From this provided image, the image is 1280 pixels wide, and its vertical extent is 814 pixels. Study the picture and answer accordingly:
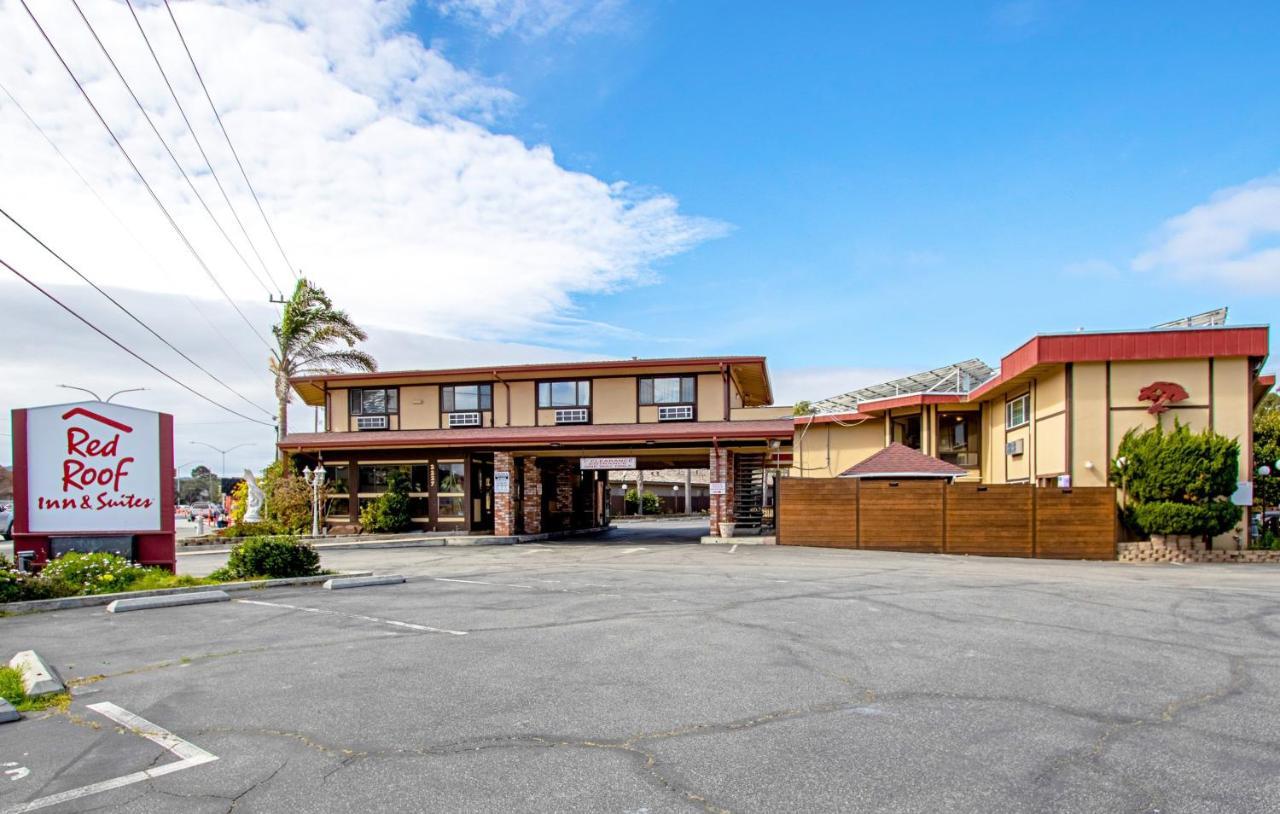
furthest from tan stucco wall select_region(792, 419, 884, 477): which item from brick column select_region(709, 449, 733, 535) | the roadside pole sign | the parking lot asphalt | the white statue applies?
the roadside pole sign

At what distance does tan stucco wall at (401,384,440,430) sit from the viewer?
32.2 m

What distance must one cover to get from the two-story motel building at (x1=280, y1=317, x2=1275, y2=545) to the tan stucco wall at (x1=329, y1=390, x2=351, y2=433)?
0.06 meters

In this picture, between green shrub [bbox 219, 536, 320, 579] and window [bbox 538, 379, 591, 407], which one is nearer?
green shrub [bbox 219, 536, 320, 579]

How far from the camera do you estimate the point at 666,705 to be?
6.38 m

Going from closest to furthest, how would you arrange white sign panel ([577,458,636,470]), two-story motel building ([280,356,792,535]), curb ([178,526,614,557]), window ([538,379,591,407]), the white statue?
curb ([178,526,614,557])
two-story motel building ([280,356,792,535])
the white statue
white sign panel ([577,458,636,470])
window ([538,379,591,407])

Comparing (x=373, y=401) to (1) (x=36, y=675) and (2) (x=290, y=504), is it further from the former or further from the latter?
(1) (x=36, y=675)

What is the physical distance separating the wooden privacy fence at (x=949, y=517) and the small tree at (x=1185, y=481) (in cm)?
99

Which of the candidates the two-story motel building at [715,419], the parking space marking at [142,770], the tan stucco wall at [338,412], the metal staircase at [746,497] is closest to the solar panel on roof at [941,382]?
the two-story motel building at [715,419]

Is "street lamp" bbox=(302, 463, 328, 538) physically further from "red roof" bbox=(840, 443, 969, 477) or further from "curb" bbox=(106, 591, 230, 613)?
"red roof" bbox=(840, 443, 969, 477)

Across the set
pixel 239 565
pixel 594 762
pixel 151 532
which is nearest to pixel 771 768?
pixel 594 762

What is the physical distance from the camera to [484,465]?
105 feet

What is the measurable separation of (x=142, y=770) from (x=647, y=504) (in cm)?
5680

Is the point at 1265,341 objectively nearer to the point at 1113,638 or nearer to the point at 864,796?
the point at 1113,638

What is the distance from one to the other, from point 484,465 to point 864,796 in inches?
1117
